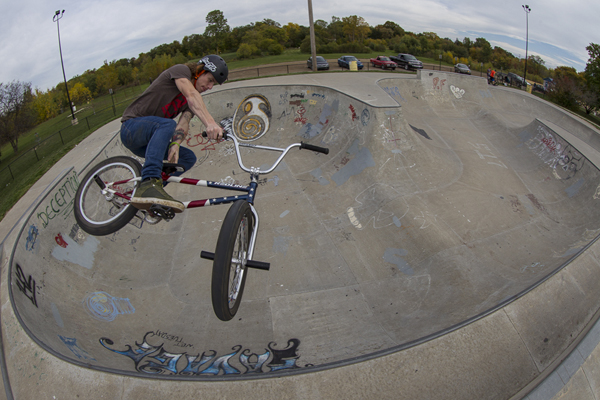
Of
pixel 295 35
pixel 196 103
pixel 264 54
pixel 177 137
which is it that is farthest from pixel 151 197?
pixel 295 35

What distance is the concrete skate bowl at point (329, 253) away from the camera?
4023 mm

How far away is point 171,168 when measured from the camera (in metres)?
3.48

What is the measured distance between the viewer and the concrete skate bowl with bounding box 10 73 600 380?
13.2 feet

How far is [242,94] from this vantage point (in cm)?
1288

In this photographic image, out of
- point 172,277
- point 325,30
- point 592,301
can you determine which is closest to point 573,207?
point 592,301

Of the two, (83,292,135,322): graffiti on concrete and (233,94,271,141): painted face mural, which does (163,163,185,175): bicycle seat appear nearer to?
(83,292,135,322): graffiti on concrete

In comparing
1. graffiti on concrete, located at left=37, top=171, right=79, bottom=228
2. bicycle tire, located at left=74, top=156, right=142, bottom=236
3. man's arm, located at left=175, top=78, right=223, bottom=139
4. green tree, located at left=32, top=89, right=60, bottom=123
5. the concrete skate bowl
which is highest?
green tree, located at left=32, top=89, right=60, bottom=123

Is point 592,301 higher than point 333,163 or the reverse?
the reverse

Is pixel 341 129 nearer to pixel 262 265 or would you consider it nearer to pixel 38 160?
pixel 262 265

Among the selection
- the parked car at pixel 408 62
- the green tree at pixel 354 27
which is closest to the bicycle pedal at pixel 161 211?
the parked car at pixel 408 62

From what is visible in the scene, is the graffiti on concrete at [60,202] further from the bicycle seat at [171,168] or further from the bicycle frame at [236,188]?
the bicycle seat at [171,168]

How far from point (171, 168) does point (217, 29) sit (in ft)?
178

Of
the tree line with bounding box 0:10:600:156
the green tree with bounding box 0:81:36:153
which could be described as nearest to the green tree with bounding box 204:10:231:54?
the tree line with bounding box 0:10:600:156

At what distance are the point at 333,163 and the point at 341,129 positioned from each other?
1.67 m
